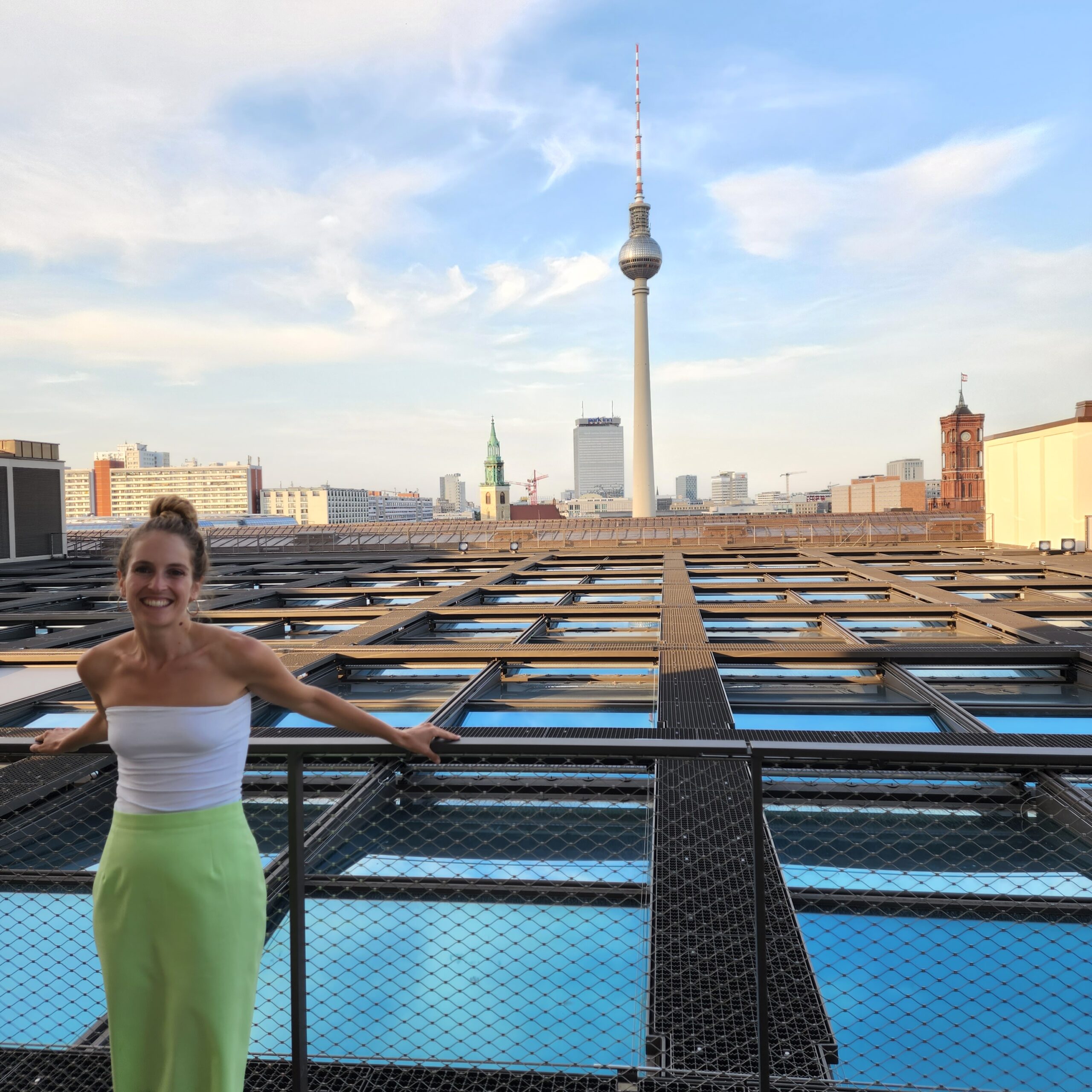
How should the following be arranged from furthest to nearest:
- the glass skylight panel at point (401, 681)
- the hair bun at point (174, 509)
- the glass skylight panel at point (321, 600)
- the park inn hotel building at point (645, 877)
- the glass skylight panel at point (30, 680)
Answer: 1. the glass skylight panel at point (321, 600)
2. the glass skylight panel at point (401, 681)
3. the glass skylight panel at point (30, 680)
4. the park inn hotel building at point (645, 877)
5. the hair bun at point (174, 509)

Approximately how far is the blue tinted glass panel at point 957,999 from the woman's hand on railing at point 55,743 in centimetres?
269

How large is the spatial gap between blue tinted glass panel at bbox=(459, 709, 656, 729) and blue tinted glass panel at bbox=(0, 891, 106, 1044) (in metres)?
3.31

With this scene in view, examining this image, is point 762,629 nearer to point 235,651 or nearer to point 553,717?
point 553,717

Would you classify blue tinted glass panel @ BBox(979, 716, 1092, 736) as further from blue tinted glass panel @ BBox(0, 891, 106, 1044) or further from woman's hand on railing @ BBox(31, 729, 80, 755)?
woman's hand on railing @ BBox(31, 729, 80, 755)

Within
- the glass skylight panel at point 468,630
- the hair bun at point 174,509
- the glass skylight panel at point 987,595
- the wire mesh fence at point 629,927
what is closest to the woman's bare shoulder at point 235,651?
the hair bun at point 174,509

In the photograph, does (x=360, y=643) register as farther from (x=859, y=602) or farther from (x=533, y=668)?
(x=859, y=602)

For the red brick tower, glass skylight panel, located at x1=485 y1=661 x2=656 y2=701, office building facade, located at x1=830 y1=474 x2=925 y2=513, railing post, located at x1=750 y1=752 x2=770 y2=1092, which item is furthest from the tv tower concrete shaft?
railing post, located at x1=750 y1=752 x2=770 y2=1092

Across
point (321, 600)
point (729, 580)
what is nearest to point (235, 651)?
point (321, 600)

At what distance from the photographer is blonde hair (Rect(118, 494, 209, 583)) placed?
73.0 inches

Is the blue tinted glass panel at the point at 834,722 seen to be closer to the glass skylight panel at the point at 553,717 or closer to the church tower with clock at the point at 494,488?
the glass skylight panel at the point at 553,717

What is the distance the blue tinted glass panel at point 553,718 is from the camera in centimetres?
682

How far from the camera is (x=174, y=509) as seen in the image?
2.00 meters

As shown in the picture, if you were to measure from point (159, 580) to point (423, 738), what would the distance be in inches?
29.2

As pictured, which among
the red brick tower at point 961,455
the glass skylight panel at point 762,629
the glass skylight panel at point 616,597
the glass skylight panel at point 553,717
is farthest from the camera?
the red brick tower at point 961,455
